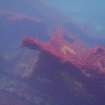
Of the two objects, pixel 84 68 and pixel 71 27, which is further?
pixel 71 27

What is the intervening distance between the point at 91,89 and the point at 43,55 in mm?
1835

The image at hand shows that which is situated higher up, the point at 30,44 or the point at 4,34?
the point at 4,34

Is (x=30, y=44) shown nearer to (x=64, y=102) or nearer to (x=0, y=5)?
(x=64, y=102)


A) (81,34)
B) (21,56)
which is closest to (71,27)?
(81,34)

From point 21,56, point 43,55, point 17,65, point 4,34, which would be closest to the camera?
point 43,55

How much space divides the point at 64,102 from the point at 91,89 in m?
1.11

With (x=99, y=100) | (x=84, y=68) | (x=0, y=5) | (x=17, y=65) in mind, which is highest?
(x=0, y=5)

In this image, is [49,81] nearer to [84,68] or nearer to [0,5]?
[84,68]

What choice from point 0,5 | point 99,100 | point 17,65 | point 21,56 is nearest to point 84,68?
point 99,100

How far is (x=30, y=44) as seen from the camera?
7.69 meters

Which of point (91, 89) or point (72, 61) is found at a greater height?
point (72, 61)

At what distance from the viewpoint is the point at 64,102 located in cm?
834

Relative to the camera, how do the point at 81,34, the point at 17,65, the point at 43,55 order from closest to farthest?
1. the point at 43,55
2. the point at 17,65
3. the point at 81,34

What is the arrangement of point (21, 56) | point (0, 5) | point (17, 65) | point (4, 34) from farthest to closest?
point (0, 5) < point (4, 34) < point (21, 56) < point (17, 65)
